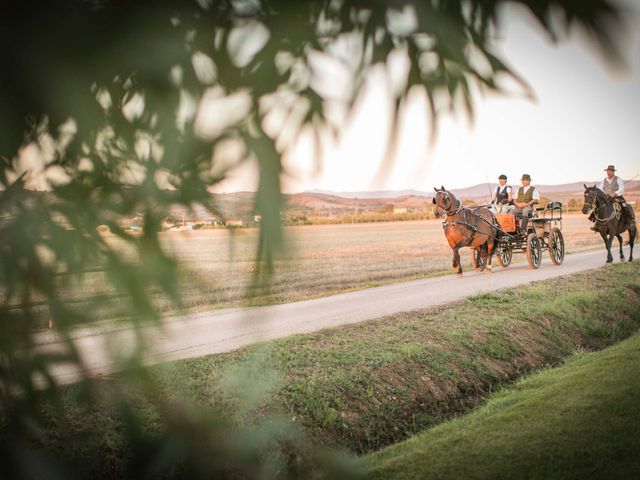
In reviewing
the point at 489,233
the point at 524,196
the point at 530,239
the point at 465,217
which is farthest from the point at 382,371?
the point at 530,239

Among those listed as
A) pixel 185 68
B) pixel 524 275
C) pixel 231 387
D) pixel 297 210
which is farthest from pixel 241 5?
pixel 524 275

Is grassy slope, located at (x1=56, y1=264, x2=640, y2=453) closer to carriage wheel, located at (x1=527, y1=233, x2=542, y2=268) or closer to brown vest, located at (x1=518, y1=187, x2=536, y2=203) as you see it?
brown vest, located at (x1=518, y1=187, x2=536, y2=203)

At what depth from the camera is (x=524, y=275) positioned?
15148 mm

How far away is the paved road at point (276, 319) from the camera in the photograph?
54.1 inches

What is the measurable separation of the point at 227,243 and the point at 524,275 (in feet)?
47.9

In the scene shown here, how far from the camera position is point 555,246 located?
18.0 meters

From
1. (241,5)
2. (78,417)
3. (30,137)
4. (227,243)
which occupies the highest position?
(241,5)

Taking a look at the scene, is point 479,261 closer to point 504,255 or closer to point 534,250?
point 504,255

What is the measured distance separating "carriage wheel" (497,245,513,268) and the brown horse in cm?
91

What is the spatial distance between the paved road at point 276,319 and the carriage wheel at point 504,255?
263mm

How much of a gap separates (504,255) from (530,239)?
160 cm

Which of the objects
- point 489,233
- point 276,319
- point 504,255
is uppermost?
point 489,233

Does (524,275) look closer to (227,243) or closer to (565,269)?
(565,269)

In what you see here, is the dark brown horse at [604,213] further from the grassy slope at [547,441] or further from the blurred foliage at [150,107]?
the blurred foliage at [150,107]
